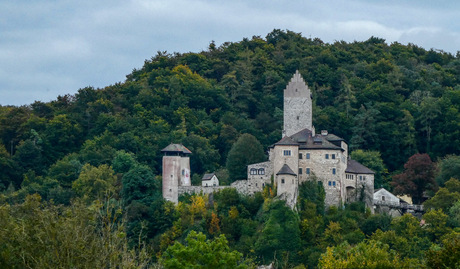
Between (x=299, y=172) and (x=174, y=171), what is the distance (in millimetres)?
10516

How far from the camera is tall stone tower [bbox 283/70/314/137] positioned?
226 feet

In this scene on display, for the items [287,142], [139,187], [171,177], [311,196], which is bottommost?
[311,196]

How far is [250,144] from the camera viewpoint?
69250 mm

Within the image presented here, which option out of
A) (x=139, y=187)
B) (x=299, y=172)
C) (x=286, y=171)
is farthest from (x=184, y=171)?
(x=299, y=172)

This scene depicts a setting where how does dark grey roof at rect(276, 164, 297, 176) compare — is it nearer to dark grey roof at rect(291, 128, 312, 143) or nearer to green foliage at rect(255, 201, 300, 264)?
green foliage at rect(255, 201, 300, 264)

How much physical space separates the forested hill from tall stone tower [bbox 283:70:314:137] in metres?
10.8

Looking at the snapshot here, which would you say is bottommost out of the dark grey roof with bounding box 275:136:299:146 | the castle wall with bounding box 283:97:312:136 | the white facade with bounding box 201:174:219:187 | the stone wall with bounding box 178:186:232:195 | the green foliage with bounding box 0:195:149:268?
the green foliage with bounding box 0:195:149:268

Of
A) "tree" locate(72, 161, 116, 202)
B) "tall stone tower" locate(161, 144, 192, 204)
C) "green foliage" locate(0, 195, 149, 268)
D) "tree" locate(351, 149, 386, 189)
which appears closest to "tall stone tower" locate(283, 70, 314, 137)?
"tree" locate(351, 149, 386, 189)

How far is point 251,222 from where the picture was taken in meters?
60.5

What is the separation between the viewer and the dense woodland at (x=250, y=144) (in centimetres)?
5772

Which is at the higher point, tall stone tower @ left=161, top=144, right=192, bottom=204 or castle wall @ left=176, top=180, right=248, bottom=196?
tall stone tower @ left=161, top=144, right=192, bottom=204

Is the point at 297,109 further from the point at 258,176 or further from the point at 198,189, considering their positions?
the point at 198,189

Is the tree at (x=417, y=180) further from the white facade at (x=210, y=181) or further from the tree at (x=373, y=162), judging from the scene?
the white facade at (x=210, y=181)

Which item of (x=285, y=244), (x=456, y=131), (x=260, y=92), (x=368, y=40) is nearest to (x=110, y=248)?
(x=285, y=244)
